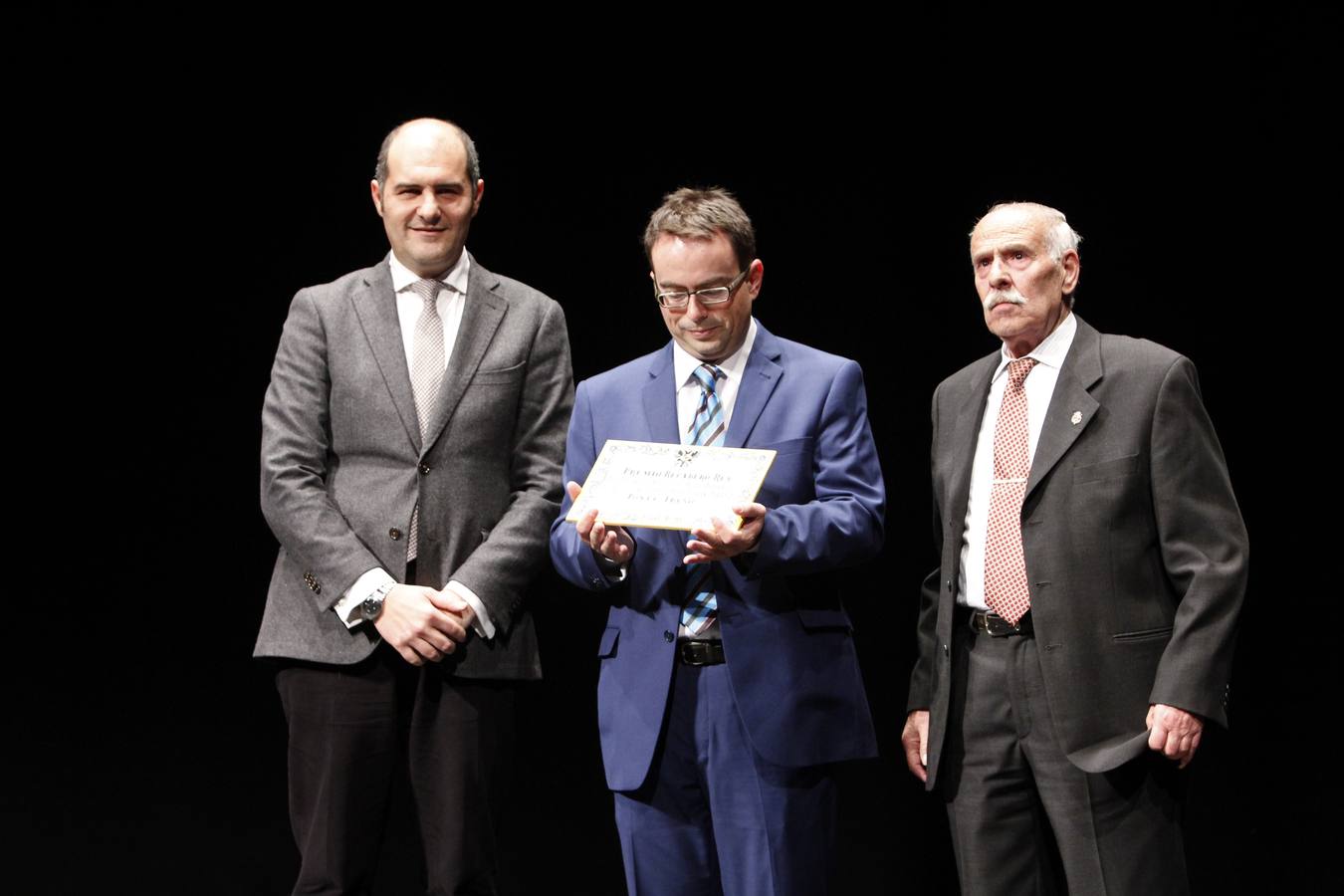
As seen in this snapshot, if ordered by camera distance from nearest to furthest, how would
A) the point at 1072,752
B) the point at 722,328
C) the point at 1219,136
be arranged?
the point at 1072,752, the point at 722,328, the point at 1219,136

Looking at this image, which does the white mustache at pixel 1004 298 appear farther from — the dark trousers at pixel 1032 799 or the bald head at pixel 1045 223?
the dark trousers at pixel 1032 799

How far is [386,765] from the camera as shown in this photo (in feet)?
8.76

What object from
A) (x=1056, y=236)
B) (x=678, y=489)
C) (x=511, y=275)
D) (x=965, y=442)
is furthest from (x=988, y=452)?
(x=511, y=275)

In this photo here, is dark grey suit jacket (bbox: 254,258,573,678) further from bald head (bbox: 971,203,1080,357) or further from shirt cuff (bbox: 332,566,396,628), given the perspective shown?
bald head (bbox: 971,203,1080,357)

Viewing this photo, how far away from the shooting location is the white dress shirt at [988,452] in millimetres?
2604

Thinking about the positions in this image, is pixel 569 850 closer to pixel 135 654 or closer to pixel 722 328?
pixel 135 654

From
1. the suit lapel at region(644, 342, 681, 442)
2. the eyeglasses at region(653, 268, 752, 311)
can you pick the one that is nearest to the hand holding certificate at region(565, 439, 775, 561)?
the suit lapel at region(644, 342, 681, 442)

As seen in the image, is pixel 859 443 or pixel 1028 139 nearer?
pixel 859 443

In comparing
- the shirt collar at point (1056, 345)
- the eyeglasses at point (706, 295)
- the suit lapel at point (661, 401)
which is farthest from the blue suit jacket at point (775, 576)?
the shirt collar at point (1056, 345)

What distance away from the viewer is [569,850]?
3.96m

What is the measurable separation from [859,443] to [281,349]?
3.80 feet

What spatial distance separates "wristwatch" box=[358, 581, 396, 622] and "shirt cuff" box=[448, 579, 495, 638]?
0.12m

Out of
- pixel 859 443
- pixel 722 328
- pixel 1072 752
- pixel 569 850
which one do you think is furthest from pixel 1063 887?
pixel 569 850

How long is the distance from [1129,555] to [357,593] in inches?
54.1
